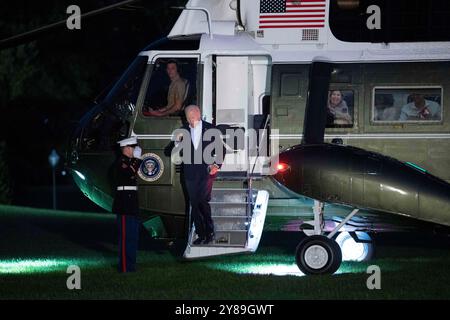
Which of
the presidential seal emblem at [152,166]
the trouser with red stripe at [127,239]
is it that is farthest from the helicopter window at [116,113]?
the trouser with red stripe at [127,239]

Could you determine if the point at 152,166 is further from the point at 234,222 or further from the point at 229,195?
the point at 234,222

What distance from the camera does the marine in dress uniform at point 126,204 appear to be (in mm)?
14141

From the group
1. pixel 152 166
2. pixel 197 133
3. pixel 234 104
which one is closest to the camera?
pixel 197 133

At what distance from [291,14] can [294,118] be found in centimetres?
141

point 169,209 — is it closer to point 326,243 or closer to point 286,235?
point 326,243

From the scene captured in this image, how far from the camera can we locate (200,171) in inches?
564

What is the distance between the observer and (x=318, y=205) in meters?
14.5

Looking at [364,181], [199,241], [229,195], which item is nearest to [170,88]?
[229,195]

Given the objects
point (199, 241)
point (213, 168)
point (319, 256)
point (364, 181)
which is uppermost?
point (213, 168)

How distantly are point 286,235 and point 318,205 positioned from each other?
8.07 metres

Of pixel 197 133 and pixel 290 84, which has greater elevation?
pixel 290 84

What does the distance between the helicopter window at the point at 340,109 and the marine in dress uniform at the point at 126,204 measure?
2605 millimetres

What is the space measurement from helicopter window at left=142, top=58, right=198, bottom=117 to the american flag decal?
1130mm

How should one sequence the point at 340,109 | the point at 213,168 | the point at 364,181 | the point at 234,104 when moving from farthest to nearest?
1. the point at 234,104
2. the point at 340,109
3. the point at 213,168
4. the point at 364,181
